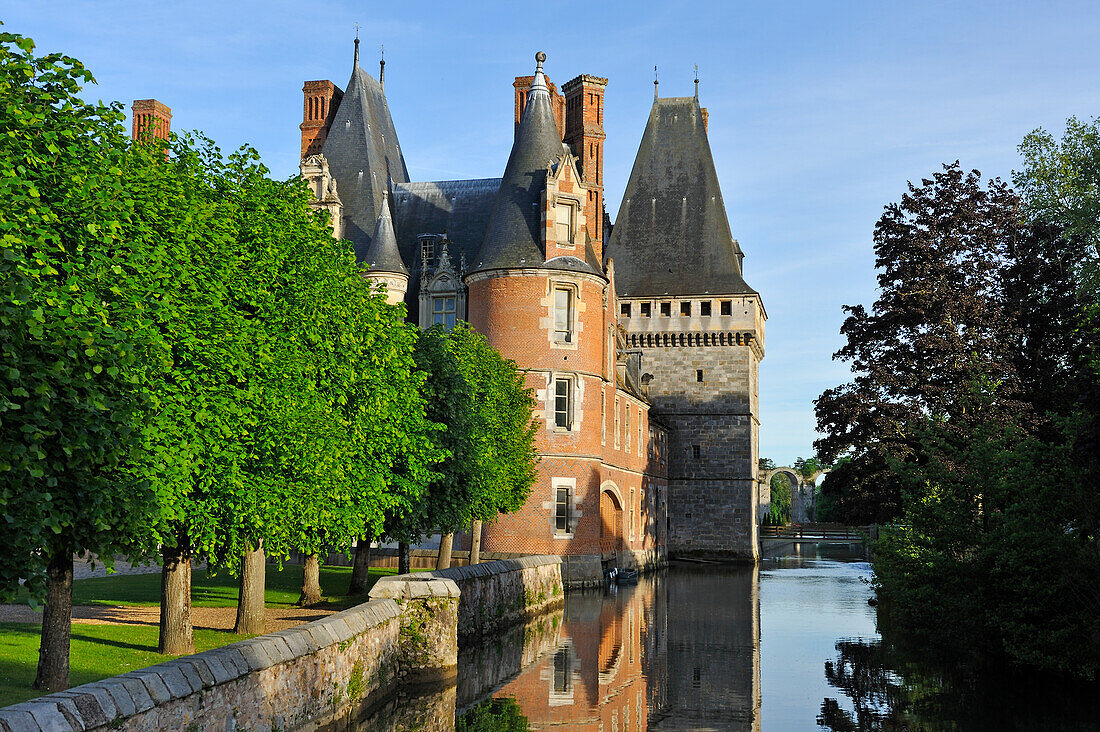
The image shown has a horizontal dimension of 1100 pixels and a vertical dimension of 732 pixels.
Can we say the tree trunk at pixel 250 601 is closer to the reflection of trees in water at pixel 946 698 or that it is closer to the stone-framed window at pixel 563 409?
the reflection of trees in water at pixel 946 698

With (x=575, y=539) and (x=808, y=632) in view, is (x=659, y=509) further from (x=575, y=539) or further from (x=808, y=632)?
(x=808, y=632)

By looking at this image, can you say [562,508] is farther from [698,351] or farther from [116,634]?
[116,634]

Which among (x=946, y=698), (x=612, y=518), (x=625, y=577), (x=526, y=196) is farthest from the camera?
(x=612, y=518)

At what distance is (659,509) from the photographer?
56.0 meters

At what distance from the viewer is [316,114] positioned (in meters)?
49.2

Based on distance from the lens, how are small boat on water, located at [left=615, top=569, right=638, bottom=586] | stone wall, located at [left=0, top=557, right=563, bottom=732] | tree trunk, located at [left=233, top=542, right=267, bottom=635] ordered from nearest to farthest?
stone wall, located at [left=0, top=557, right=563, bottom=732] < tree trunk, located at [left=233, top=542, right=267, bottom=635] < small boat on water, located at [left=615, top=569, right=638, bottom=586]

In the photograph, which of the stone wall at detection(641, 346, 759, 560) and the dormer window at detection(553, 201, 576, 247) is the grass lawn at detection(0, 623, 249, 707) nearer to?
the dormer window at detection(553, 201, 576, 247)

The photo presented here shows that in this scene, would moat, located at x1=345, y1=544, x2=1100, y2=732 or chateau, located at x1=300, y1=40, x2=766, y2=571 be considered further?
chateau, located at x1=300, y1=40, x2=766, y2=571

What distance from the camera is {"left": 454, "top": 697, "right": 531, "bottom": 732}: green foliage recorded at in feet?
43.8

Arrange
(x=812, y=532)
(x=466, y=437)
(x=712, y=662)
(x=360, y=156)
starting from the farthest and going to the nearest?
1. (x=812, y=532)
2. (x=360, y=156)
3. (x=466, y=437)
4. (x=712, y=662)

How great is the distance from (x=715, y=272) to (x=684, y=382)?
6477 millimetres

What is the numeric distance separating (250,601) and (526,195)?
2394 centimetres

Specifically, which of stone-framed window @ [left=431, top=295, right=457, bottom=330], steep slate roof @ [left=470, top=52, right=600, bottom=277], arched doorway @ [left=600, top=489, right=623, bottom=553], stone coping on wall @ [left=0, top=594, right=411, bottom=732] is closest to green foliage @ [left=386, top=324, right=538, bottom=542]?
steep slate roof @ [left=470, top=52, right=600, bottom=277]

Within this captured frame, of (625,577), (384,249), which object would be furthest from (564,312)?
(625,577)
